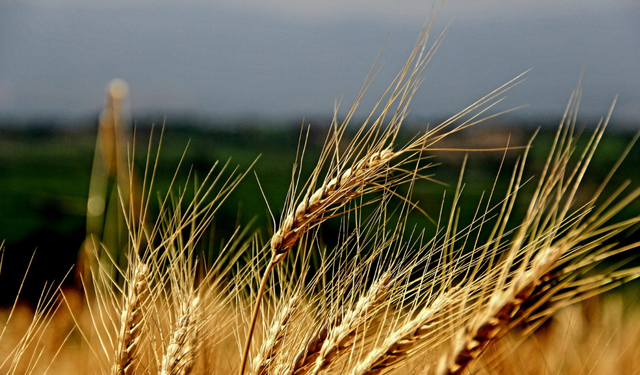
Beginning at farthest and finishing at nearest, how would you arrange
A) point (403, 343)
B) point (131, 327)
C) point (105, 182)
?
point (105, 182), point (131, 327), point (403, 343)

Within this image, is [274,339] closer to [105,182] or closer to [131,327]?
[131,327]

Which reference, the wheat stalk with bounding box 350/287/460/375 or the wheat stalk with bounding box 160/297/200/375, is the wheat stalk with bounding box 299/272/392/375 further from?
the wheat stalk with bounding box 160/297/200/375

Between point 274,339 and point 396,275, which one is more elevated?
point 396,275

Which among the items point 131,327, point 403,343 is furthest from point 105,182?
point 403,343

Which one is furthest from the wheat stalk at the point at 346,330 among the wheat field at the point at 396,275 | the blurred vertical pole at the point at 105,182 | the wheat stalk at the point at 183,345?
the blurred vertical pole at the point at 105,182

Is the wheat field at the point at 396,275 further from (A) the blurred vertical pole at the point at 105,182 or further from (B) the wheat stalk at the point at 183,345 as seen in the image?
(A) the blurred vertical pole at the point at 105,182

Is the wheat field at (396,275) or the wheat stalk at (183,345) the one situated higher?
the wheat field at (396,275)

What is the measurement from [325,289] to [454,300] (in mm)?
225

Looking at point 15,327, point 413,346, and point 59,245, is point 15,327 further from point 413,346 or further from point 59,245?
point 59,245

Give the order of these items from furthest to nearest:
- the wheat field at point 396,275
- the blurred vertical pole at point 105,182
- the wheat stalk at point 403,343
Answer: the blurred vertical pole at point 105,182
the wheat stalk at point 403,343
the wheat field at point 396,275

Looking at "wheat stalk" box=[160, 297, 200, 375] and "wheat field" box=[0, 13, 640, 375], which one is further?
"wheat stalk" box=[160, 297, 200, 375]

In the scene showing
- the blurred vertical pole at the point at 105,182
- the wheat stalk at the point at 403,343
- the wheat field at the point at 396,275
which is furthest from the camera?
the blurred vertical pole at the point at 105,182

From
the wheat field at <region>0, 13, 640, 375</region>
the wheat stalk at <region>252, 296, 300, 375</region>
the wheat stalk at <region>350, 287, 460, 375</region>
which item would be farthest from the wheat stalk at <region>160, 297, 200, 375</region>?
the wheat stalk at <region>350, 287, 460, 375</region>

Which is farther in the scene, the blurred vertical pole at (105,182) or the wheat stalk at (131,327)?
the blurred vertical pole at (105,182)
